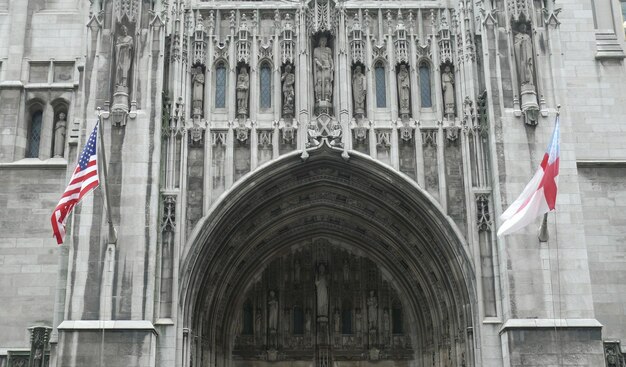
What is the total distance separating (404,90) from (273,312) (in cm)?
934

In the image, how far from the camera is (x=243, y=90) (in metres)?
28.7

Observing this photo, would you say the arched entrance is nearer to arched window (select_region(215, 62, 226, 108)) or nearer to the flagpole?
the flagpole

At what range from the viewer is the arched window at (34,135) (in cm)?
3039

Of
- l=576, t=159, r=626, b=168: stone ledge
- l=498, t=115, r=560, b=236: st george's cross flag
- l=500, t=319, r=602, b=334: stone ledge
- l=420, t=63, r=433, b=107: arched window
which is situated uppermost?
l=420, t=63, r=433, b=107: arched window

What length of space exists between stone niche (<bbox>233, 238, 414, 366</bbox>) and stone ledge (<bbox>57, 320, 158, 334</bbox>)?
746cm

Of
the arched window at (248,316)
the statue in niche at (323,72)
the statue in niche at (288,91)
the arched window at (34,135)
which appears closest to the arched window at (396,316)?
the arched window at (248,316)

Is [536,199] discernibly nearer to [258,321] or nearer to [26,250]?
[258,321]

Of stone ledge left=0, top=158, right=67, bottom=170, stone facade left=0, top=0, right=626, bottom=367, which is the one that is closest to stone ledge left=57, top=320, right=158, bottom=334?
stone facade left=0, top=0, right=626, bottom=367

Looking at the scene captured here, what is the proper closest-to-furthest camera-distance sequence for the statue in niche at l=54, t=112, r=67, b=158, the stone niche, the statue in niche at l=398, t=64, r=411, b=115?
1. the statue in niche at l=398, t=64, r=411, b=115
2. the statue in niche at l=54, t=112, r=67, b=158
3. the stone niche

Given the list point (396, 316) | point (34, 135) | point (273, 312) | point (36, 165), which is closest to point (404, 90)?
point (396, 316)

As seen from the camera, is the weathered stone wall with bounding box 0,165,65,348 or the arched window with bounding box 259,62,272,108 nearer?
the weathered stone wall with bounding box 0,165,65,348

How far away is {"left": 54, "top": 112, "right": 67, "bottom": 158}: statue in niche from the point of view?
1187 inches

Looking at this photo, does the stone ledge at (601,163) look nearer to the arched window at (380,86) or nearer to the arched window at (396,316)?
the arched window at (380,86)

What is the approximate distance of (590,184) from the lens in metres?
29.4
